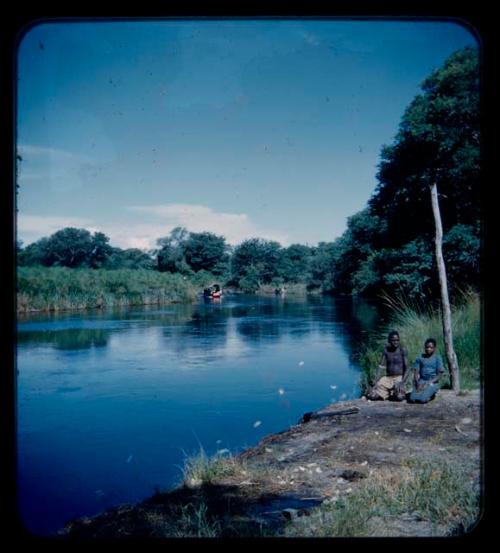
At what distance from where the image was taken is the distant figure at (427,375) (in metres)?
5.95

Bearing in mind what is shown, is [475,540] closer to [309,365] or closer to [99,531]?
[99,531]

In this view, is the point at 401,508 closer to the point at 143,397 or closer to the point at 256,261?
the point at 143,397

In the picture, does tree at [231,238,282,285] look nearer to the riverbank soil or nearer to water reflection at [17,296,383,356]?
water reflection at [17,296,383,356]

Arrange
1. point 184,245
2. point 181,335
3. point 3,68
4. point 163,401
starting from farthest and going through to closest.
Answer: point 184,245, point 181,335, point 163,401, point 3,68

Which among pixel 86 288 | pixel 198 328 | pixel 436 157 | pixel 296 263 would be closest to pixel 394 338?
pixel 436 157

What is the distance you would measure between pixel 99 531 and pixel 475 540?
7.55 feet

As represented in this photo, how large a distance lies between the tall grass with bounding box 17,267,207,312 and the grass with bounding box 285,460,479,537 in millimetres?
8996

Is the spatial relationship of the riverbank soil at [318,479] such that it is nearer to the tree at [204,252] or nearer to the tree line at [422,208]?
the tree line at [422,208]

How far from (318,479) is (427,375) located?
2639 mm

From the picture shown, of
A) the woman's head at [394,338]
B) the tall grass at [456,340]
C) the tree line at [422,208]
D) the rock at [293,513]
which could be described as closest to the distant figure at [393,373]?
the woman's head at [394,338]

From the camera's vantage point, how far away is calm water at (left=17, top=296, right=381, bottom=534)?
5371 mm

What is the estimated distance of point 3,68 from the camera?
205 cm

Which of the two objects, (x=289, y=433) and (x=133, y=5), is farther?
(x=289, y=433)

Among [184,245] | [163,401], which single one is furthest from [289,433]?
[184,245]
